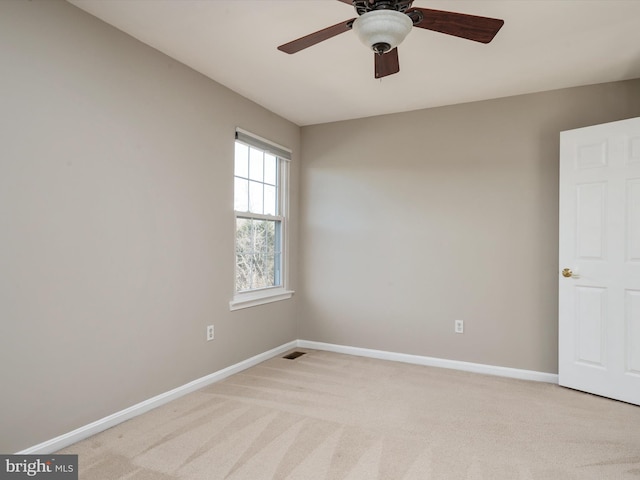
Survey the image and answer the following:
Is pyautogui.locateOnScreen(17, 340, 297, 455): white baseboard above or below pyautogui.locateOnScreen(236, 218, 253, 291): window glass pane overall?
below

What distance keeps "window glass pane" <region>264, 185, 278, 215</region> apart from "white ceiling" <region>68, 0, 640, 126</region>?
84 cm

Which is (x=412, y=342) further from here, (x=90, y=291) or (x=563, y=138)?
(x=90, y=291)

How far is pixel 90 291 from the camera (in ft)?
7.59

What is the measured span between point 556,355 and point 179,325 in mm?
3062

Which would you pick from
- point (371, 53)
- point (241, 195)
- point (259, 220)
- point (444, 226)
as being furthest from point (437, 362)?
point (371, 53)

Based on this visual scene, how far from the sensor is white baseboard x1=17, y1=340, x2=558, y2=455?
218cm

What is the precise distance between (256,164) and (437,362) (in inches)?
101

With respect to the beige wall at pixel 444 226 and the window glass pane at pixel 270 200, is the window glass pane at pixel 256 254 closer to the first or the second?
the window glass pane at pixel 270 200

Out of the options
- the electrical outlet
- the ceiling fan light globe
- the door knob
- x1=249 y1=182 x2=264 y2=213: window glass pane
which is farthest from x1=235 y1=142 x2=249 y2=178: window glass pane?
the door knob

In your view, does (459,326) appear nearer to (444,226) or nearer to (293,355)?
(444,226)

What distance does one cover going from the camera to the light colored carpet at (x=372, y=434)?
1.99 meters

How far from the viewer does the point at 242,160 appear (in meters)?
3.64

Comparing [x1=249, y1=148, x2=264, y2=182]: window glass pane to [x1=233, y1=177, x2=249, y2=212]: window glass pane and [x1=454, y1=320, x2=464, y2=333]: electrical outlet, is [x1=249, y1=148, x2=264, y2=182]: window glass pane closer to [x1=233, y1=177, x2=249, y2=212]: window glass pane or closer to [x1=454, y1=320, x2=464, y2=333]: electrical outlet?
[x1=233, y1=177, x2=249, y2=212]: window glass pane

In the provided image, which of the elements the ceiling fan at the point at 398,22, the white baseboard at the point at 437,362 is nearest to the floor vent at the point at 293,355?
the white baseboard at the point at 437,362
